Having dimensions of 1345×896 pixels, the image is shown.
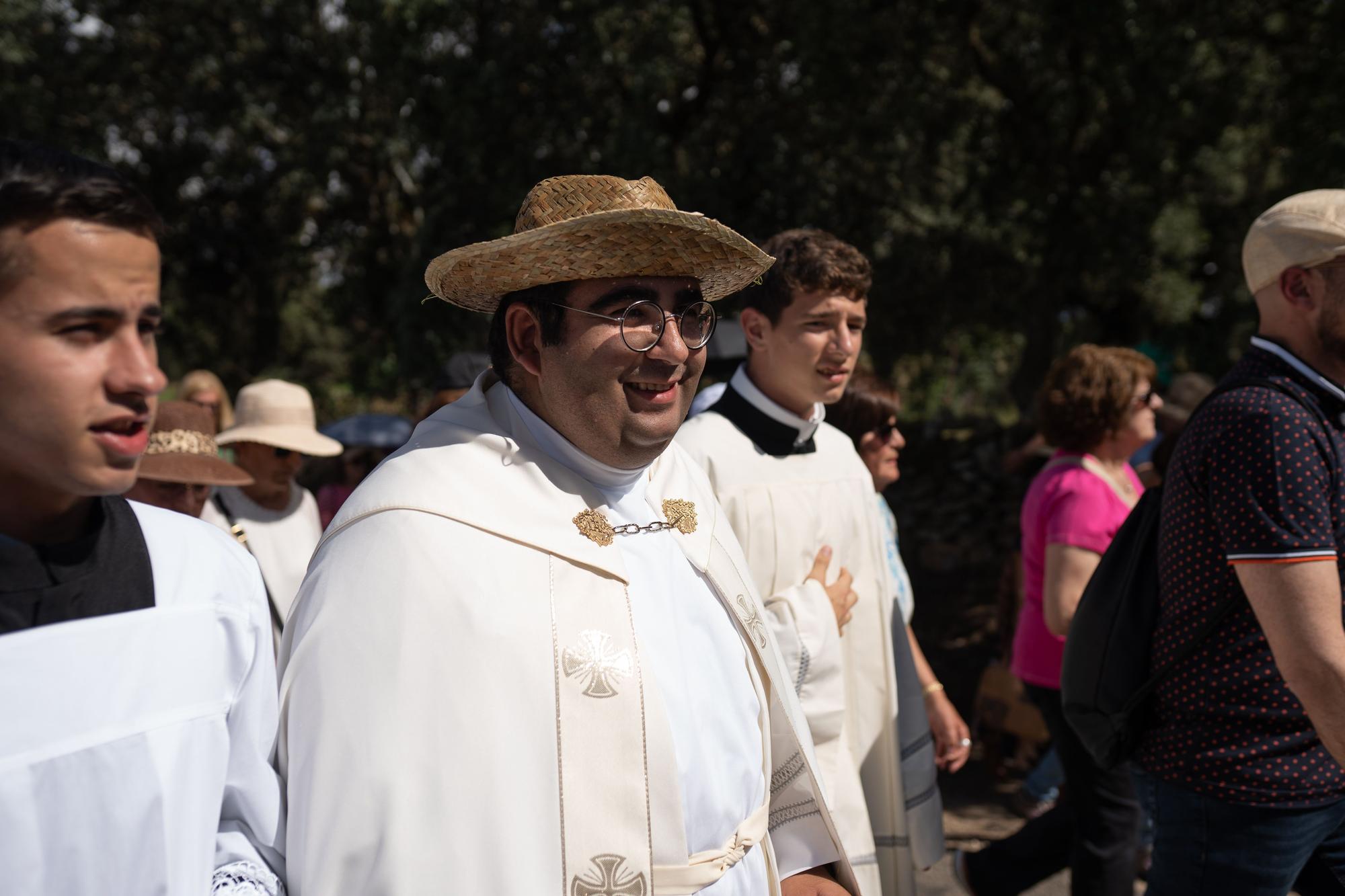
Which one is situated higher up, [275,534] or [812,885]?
[275,534]

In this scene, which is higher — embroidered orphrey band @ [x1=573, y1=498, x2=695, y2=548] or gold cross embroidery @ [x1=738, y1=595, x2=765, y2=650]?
embroidered orphrey band @ [x1=573, y1=498, x2=695, y2=548]

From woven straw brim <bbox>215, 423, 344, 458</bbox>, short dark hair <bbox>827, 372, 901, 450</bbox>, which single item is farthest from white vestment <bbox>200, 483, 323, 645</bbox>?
short dark hair <bbox>827, 372, 901, 450</bbox>

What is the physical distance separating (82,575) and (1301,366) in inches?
95.3

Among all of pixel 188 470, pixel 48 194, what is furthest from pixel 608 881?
pixel 188 470

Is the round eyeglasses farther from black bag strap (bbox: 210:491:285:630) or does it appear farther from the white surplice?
black bag strap (bbox: 210:491:285:630)

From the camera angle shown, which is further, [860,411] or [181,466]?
[860,411]

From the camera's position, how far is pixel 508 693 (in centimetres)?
176

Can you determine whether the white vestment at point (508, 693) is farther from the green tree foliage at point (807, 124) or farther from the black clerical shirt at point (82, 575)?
the green tree foliage at point (807, 124)

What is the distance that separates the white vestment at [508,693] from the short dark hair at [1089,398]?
2.14 meters

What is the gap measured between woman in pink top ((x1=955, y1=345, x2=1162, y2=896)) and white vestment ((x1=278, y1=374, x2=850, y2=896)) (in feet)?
5.98

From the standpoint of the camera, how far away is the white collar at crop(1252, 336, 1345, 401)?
2438 millimetres

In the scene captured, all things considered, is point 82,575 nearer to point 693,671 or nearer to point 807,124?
point 693,671

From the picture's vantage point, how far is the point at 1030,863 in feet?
12.7

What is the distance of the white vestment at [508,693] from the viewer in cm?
166
